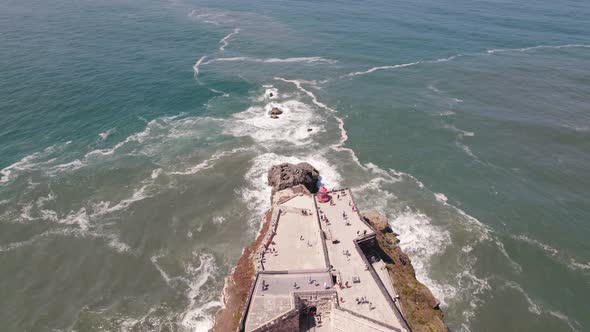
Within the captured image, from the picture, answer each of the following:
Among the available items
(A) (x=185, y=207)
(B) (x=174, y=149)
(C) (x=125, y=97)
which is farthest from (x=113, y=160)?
(C) (x=125, y=97)

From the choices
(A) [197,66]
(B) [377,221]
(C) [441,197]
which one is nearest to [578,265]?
(C) [441,197]

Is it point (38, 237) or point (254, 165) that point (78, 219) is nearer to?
point (38, 237)

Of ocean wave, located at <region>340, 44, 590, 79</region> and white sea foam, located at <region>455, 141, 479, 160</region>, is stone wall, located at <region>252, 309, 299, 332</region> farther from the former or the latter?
ocean wave, located at <region>340, 44, 590, 79</region>

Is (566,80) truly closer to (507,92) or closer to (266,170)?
Answer: (507,92)

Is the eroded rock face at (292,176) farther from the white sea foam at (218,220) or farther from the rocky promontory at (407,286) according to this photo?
the rocky promontory at (407,286)

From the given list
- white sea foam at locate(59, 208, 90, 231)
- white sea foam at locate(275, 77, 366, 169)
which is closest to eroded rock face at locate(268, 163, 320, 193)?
white sea foam at locate(275, 77, 366, 169)
